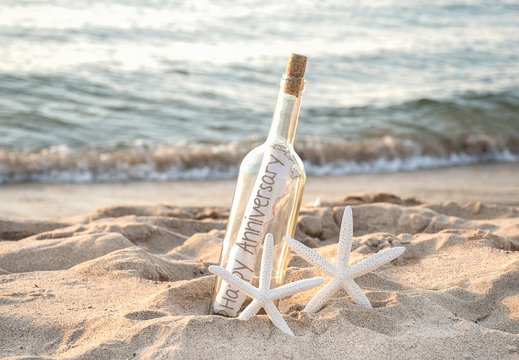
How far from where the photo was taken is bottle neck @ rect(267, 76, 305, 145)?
1854mm

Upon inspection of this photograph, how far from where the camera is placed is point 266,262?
1.76m

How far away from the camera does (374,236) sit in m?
2.82

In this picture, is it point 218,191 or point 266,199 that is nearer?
point 266,199

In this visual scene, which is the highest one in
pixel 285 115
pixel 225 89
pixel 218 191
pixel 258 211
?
pixel 285 115

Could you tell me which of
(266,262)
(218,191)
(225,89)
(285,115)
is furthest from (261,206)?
(225,89)

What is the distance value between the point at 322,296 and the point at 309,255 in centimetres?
15

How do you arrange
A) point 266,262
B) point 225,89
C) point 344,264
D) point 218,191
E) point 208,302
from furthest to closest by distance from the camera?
point 225,89
point 218,191
point 208,302
point 344,264
point 266,262

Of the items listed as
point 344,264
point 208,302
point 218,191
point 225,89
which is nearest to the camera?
point 344,264

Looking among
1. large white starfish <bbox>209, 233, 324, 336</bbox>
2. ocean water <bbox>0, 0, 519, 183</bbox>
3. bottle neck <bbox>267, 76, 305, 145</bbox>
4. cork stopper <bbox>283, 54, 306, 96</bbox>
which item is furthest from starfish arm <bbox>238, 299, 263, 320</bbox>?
ocean water <bbox>0, 0, 519, 183</bbox>

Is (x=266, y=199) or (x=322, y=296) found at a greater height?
(x=266, y=199)

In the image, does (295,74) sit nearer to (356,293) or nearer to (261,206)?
(261,206)

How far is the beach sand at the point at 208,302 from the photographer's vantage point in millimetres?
1729

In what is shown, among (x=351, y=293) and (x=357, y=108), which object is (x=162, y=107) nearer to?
(x=357, y=108)

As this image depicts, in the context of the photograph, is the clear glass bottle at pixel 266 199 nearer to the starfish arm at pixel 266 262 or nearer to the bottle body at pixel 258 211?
the bottle body at pixel 258 211
